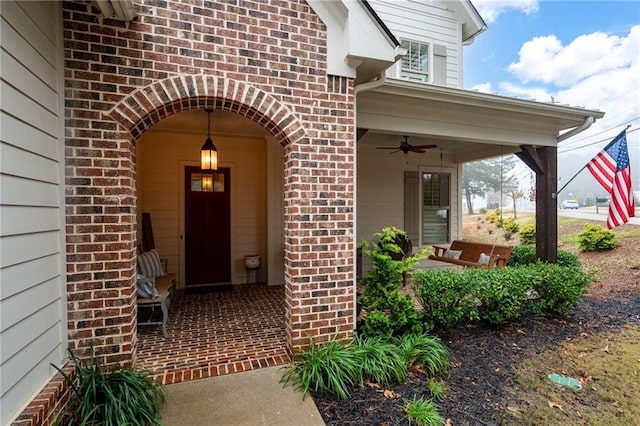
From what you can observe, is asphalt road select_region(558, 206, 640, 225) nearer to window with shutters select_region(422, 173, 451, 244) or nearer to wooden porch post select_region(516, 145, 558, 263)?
window with shutters select_region(422, 173, 451, 244)

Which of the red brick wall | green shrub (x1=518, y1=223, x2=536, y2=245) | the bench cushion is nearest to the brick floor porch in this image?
the red brick wall

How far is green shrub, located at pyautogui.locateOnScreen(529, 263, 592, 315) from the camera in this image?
4137 millimetres

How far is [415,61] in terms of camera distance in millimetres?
6508

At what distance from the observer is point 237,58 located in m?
2.70

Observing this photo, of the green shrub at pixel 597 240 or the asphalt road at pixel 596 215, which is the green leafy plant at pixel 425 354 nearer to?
the green shrub at pixel 597 240

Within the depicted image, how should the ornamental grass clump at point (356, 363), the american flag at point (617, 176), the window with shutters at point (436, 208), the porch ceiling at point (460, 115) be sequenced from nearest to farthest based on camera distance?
1. the ornamental grass clump at point (356, 363)
2. the porch ceiling at point (460, 115)
3. the american flag at point (617, 176)
4. the window with shutters at point (436, 208)

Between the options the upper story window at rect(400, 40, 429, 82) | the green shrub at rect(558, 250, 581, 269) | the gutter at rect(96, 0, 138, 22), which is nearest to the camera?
the gutter at rect(96, 0, 138, 22)

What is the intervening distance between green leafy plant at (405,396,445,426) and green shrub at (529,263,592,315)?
9.09ft

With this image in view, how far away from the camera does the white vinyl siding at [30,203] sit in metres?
1.66

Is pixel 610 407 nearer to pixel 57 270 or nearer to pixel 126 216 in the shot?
pixel 126 216

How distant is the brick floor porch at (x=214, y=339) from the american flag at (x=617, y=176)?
516 cm


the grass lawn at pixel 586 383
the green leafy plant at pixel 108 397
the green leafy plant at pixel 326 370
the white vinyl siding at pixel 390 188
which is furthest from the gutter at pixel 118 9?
the white vinyl siding at pixel 390 188

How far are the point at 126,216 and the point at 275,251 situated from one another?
3.61 meters

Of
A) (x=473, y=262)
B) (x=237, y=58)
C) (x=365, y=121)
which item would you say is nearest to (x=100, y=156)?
(x=237, y=58)
